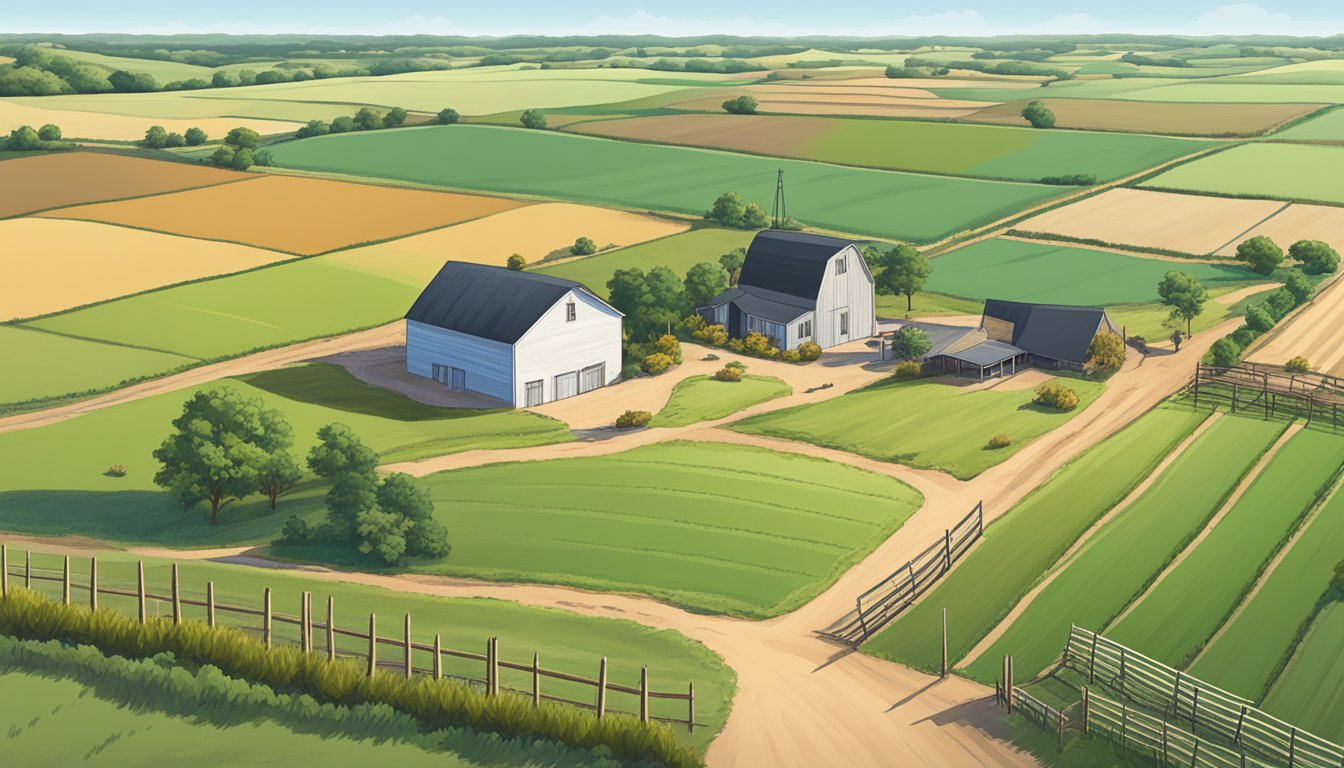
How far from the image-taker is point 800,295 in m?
106

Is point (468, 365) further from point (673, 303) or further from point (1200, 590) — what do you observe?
point (1200, 590)

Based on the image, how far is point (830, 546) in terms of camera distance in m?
63.4

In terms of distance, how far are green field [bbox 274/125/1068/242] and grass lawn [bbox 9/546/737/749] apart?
92141 mm

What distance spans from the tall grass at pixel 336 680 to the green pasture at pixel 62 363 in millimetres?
41493

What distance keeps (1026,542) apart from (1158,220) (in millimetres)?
90461

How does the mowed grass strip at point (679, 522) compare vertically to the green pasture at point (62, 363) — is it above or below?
below

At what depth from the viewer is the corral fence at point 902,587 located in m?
54.0

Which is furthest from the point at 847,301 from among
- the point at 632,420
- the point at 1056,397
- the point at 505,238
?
the point at 505,238

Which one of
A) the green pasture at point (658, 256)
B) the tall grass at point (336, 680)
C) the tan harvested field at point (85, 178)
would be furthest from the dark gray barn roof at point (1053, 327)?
the tan harvested field at point (85, 178)

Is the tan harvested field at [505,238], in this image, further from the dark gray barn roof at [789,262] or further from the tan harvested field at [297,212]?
the dark gray barn roof at [789,262]

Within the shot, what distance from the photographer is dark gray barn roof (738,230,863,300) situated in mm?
105500

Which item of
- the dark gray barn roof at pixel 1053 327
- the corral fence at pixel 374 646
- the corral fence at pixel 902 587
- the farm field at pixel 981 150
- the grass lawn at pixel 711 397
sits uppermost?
the farm field at pixel 981 150

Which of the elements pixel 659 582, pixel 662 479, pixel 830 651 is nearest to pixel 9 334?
pixel 662 479

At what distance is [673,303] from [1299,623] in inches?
2245
